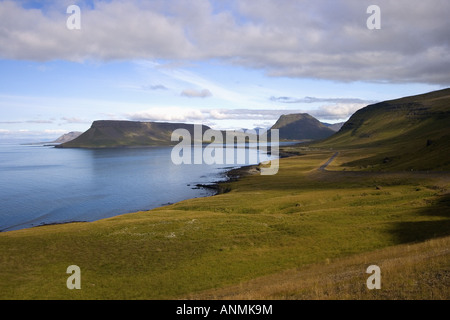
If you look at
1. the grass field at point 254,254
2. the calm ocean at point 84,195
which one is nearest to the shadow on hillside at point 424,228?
the grass field at point 254,254

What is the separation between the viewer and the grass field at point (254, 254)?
2542 cm

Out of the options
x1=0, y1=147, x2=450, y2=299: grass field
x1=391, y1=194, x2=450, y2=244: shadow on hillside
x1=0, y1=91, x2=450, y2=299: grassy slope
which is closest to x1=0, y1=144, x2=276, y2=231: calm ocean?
x1=0, y1=91, x2=450, y2=299: grassy slope

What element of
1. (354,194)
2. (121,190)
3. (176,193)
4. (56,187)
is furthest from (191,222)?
(56,187)

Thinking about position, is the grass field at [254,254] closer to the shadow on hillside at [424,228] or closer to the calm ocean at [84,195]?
the shadow on hillside at [424,228]

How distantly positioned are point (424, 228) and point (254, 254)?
2392cm

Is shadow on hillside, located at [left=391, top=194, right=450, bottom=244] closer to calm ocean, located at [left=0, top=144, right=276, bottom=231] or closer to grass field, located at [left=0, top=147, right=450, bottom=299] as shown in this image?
grass field, located at [left=0, top=147, right=450, bottom=299]

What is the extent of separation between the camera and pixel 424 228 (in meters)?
43.3

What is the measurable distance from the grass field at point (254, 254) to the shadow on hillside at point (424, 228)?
0.11 metres

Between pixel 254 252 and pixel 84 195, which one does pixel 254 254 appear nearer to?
pixel 254 252

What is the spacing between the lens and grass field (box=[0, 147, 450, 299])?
83.4ft

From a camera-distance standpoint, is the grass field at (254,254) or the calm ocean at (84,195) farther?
the calm ocean at (84,195)

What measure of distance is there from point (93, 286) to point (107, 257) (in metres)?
8.41

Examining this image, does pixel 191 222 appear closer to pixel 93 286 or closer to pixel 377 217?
pixel 93 286

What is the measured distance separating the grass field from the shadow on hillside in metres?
0.11
